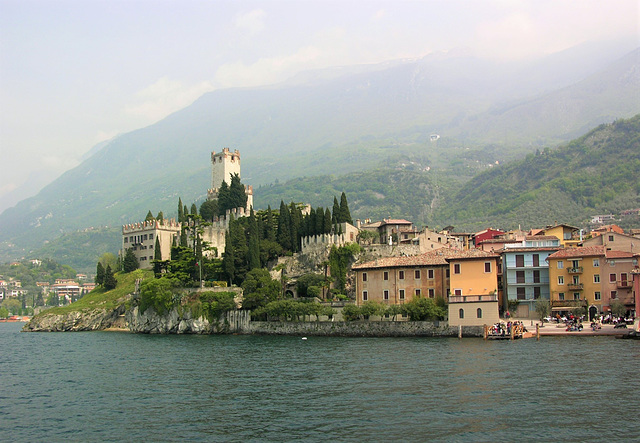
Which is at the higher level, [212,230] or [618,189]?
[618,189]

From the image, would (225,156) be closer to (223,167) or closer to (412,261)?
(223,167)

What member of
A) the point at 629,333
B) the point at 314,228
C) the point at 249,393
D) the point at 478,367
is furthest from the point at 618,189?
the point at 249,393

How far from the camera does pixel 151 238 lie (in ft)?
314

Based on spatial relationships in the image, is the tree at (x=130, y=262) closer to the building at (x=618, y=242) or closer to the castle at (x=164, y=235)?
the castle at (x=164, y=235)

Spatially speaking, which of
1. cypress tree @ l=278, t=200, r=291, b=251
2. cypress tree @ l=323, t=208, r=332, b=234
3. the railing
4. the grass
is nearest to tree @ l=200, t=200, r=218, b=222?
the grass

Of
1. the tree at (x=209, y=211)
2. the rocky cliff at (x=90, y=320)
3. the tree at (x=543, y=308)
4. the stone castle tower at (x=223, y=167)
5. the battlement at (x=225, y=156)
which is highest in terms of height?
the battlement at (x=225, y=156)

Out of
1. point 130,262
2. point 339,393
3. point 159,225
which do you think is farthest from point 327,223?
point 339,393

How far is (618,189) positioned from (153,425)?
14311cm

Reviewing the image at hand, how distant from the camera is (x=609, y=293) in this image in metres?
60.5

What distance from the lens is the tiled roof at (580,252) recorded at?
201 ft

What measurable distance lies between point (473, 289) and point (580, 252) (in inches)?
447

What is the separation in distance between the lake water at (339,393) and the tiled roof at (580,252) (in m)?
12.0

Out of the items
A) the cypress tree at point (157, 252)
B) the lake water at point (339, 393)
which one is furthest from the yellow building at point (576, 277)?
the cypress tree at point (157, 252)

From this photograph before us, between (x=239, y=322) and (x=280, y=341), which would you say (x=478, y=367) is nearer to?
(x=280, y=341)
